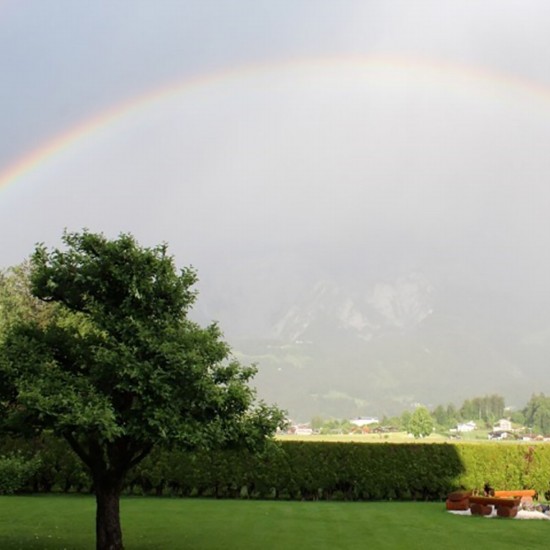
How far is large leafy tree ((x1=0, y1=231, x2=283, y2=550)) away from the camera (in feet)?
49.3

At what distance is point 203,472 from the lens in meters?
33.1

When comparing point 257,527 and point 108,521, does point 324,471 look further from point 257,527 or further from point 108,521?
point 108,521

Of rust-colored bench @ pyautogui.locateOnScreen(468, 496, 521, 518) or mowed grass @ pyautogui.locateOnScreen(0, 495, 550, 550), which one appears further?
rust-colored bench @ pyautogui.locateOnScreen(468, 496, 521, 518)

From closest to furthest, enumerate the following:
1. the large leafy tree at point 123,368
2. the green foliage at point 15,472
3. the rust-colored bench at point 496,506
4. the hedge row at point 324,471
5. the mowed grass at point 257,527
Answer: the large leafy tree at point 123,368, the mowed grass at point 257,527, the rust-colored bench at point 496,506, the green foliage at point 15,472, the hedge row at point 324,471

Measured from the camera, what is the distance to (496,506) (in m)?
25.8

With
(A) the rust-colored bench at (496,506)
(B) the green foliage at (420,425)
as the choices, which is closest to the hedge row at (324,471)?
(A) the rust-colored bench at (496,506)

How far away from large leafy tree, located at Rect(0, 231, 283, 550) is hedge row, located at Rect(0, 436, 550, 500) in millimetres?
16384

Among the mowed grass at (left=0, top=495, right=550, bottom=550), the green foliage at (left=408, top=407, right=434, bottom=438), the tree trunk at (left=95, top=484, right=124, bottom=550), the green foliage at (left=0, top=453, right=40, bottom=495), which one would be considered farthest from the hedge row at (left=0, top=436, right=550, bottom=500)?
the green foliage at (left=408, top=407, right=434, bottom=438)

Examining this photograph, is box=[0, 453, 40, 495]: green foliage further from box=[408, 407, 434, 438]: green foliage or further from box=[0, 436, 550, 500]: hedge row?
box=[408, 407, 434, 438]: green foliage

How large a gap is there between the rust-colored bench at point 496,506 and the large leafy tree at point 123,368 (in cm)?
1290

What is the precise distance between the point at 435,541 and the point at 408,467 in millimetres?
15035

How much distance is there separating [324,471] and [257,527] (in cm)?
1233

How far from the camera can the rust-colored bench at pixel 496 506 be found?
83.4ft

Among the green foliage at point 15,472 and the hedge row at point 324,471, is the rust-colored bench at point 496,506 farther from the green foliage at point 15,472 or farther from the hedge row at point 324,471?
the green foliage at point 15,472
